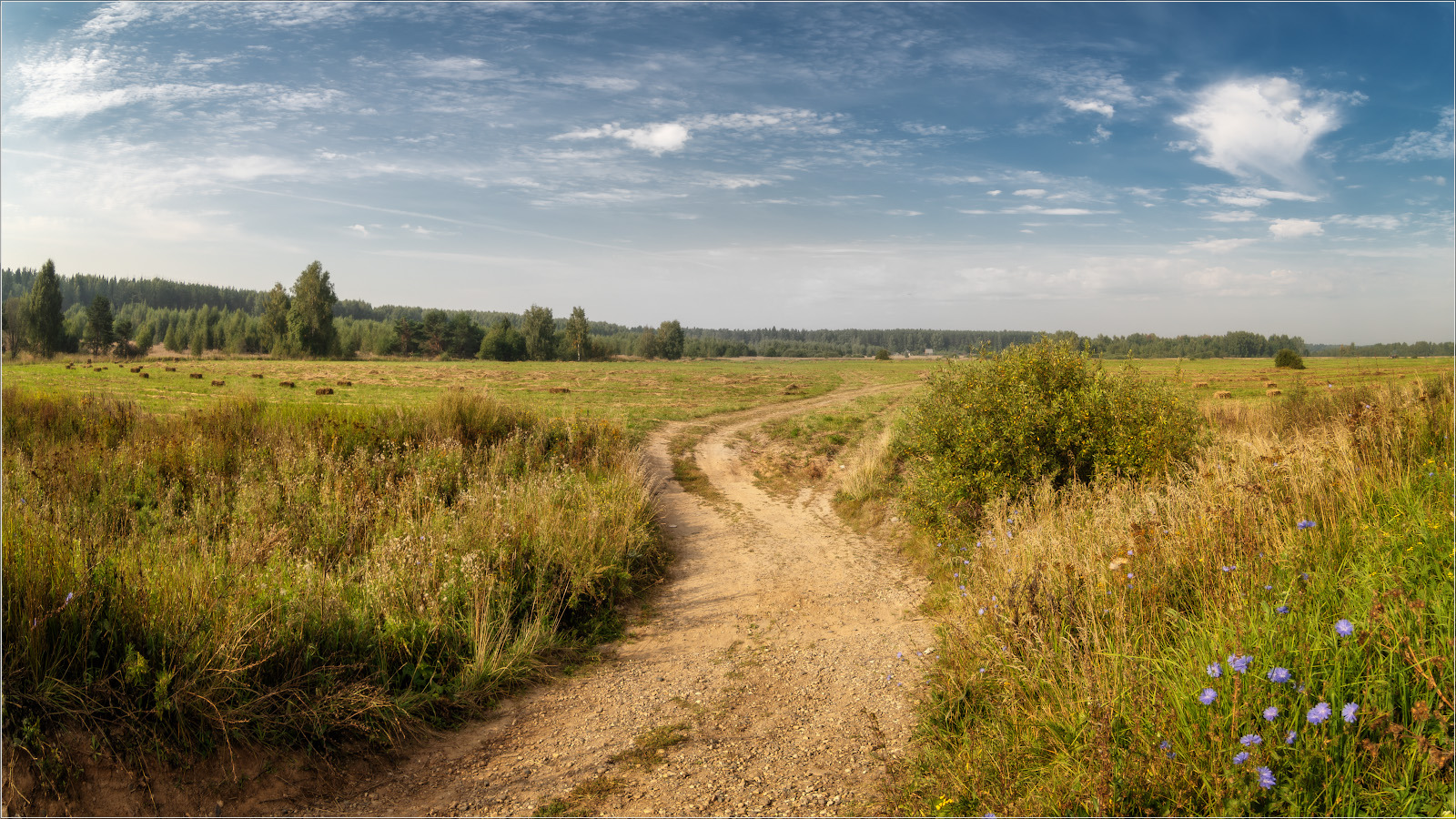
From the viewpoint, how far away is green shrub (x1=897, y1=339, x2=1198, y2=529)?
9.77m

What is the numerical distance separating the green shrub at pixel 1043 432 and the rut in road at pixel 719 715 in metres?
1.79

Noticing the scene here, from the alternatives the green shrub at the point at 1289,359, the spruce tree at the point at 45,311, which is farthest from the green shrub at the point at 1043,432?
the spruce tree at the point at 45,311

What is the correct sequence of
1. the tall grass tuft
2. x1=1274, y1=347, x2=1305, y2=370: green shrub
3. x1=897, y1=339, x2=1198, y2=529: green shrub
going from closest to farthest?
the tall grass tuft, x1=897, y1=339, x2=1198, y2=529: green shrub, x1=1274, y1=347, x2=1305, y2=370: green shrub

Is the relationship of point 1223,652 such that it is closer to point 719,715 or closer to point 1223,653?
point 1223,653

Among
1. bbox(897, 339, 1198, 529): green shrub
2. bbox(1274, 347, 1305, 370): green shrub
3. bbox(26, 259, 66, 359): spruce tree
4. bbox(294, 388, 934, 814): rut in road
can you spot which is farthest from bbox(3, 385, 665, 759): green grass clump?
bbox(26, 259, 66, 359): spruce tree

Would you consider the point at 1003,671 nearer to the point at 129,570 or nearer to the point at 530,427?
the point at 129,570

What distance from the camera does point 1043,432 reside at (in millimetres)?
10266

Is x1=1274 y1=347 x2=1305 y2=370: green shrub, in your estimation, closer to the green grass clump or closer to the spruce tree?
the green grass clump

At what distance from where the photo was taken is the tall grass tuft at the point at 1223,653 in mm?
2988

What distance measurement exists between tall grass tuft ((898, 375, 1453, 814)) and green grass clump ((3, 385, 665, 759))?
4201mm

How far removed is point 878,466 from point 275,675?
11701 mm

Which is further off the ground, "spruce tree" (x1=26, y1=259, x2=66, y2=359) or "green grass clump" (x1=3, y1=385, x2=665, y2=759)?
"spruce tree" (x1=26, y1=259, x2=66, y2=359)

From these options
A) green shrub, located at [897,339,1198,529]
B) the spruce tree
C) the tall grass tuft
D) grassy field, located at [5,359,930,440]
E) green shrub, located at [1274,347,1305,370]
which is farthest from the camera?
the spruce tree

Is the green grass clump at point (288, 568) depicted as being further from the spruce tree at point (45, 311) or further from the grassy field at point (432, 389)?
the spruce tree at point (45, 311)
